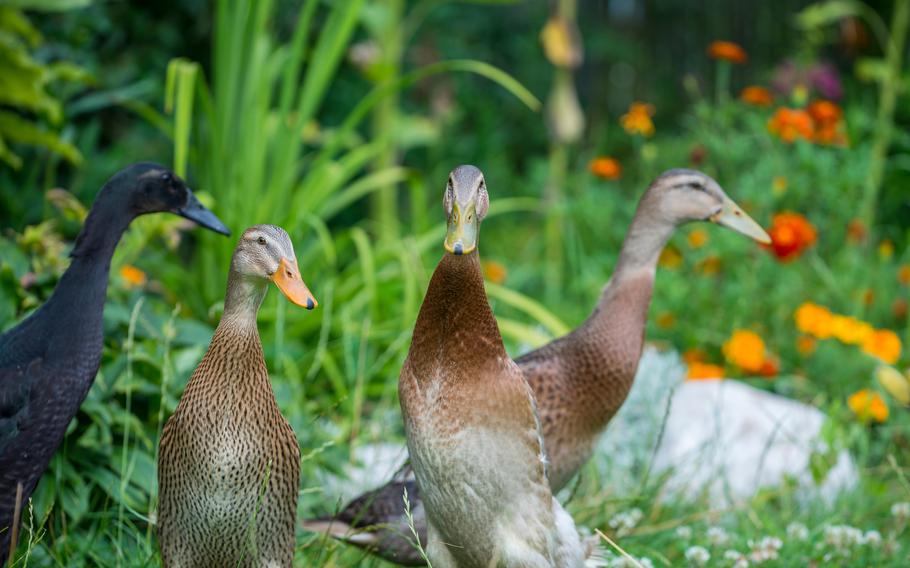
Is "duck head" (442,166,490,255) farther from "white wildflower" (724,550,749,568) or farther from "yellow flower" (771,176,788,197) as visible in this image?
"yellow flower" (771,176,788,197)

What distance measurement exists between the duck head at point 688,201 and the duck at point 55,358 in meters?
1.42

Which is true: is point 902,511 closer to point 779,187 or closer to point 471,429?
point 471,429

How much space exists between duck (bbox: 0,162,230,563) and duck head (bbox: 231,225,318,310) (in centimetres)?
54

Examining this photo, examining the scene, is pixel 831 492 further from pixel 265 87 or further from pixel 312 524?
pixel 265 87

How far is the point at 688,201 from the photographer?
10.5 feet

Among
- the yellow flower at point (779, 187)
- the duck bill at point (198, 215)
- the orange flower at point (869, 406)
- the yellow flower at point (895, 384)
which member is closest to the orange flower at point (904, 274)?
the yellow flower at point (779, 187)

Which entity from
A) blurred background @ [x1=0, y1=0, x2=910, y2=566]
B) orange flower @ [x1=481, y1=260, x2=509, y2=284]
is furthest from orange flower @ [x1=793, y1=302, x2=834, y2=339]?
orange flower @ [x1=481, y1=260, x2=509, y2=284]

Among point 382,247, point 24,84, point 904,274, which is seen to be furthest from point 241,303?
point 904,274

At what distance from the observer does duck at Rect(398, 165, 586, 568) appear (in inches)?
88.0

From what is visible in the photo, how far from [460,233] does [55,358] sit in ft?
3.21

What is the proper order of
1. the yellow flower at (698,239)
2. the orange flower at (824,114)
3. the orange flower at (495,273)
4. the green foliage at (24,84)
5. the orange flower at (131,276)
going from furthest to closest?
the orange flower at (495,273)
the yellow flower at (698,239)
the orange flower at (824,114)
the green foliage at (24,84)
the orange flower at (131,276)

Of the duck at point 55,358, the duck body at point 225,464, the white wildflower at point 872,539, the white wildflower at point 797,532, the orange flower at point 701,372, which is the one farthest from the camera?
the orange flower at point 701,372

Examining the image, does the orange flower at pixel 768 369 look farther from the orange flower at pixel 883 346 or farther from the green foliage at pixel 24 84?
the green foliage at pixel 24 84

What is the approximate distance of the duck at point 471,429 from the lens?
2234mm
